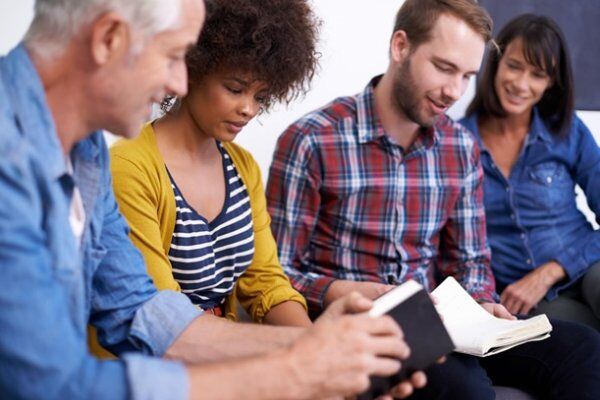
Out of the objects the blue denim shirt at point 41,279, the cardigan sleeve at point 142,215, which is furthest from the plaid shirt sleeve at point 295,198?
the blue denim shirt at point 41,279

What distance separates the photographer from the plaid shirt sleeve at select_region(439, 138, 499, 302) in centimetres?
200

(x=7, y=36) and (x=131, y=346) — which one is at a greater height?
(x=7, y=36)

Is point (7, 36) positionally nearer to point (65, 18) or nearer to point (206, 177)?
point (206, 177)

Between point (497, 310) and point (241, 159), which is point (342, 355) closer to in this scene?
point (241, 159)

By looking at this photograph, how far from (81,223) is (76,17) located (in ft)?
0.92

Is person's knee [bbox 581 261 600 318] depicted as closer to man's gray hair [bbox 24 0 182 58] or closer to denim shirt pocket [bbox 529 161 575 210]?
denim shirt pocket [bbox 529 161 575 210]

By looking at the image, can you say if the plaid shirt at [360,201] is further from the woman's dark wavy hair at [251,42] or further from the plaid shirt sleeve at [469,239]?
the woman's dark wavy hair at [251,42]

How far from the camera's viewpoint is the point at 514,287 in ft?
7.00

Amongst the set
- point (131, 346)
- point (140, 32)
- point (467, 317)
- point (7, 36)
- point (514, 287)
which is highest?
point (140, 32)

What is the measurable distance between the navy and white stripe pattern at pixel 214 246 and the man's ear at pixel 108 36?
1.86 feet

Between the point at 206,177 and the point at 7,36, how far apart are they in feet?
2.31

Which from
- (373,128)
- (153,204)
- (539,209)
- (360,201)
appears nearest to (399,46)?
(373,128)

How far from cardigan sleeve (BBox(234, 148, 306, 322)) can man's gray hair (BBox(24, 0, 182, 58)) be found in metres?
0.71

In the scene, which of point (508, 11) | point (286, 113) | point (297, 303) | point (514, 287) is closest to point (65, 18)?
point (297, 303)
